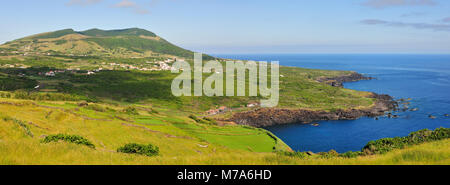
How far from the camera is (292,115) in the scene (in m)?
102

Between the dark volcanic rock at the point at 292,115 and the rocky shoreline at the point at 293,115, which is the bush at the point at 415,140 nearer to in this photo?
the dark volcanic rock at the point at 292,115

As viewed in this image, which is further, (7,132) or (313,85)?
(313,85)

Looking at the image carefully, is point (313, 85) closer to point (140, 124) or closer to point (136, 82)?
point (136, 82)

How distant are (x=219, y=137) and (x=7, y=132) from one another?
45.9 meters

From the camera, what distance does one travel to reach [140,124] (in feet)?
175

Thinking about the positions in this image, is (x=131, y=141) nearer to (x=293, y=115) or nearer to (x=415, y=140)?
(x=415, y=140)

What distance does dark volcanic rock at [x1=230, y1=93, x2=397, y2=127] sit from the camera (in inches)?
3802

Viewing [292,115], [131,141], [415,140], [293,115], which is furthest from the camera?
[293,115]

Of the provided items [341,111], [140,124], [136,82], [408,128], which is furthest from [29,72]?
[408,128]

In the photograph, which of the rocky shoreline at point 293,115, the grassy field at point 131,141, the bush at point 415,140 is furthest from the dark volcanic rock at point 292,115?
the bush at point 415,140

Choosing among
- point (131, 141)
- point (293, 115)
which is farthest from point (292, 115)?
point (131, 141)
